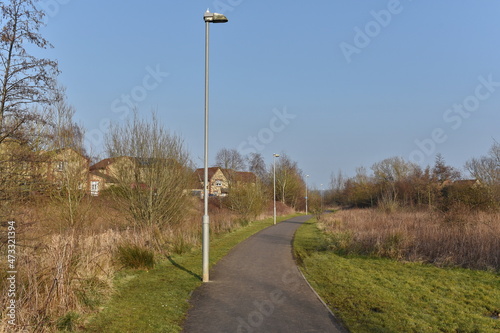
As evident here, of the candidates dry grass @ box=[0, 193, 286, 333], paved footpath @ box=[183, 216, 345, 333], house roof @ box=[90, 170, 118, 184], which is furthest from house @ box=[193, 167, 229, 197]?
dry grass @ box=[0, 193, 286, 333]

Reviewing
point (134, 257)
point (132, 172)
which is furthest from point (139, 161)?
point (134, 257)

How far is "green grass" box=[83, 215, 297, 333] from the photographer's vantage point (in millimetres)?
5961

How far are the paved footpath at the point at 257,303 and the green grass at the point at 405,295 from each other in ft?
1.49

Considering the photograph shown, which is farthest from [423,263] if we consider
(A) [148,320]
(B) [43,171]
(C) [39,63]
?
(C) [39,63]

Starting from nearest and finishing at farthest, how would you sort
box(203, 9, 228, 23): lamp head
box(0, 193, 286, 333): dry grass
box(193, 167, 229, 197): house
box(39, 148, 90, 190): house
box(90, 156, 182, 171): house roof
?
box(0, 193, 286, 333): dry grass → box(203, 9, 228, 23): lamp head → box(39, 148, 90, 190): house → box(90, 156, 182, 171): house roof → box(193, 167, 229, 197): house

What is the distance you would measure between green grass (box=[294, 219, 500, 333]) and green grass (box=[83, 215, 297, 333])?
3113 mm

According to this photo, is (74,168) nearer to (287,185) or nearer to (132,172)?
(132,172)

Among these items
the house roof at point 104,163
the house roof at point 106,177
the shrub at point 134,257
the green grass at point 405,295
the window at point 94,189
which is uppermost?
the house roof at point 104,163

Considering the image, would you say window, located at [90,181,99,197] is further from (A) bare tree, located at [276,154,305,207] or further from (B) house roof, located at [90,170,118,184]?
(A) bare tree, located at [276,154,305,207]

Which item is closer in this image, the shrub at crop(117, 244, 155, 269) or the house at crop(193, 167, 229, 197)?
the shrub at crop(117, 244, 155, 269)

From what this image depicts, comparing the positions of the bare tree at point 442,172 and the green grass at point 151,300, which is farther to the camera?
the bare tree at point 442,172

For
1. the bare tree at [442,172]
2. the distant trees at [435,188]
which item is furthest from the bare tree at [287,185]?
the bare tree at [442,172]

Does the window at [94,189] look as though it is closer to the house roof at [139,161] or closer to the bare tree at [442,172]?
the house roof at [139,161]

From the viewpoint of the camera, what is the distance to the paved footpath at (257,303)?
604 cm
